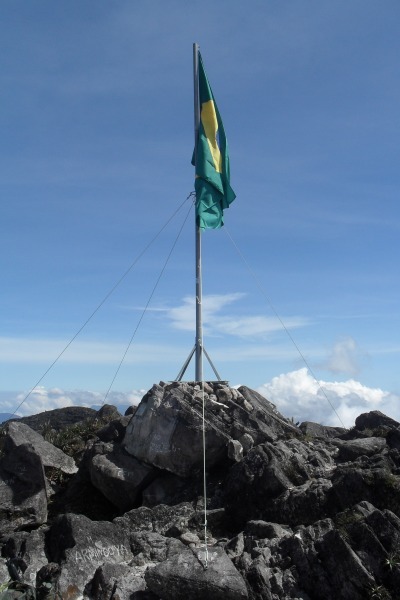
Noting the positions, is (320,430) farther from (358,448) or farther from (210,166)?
(210,166)

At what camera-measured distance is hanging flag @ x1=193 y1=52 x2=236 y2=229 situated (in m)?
21.4

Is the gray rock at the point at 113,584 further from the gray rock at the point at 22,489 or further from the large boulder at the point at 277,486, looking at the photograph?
the gray rock at the point at 22,489

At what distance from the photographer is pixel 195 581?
40.6 feet

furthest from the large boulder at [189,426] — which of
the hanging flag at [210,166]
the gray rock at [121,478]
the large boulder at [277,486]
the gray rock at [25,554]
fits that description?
the hanging flag at [210,166]

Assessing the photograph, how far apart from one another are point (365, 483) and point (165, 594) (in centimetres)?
572

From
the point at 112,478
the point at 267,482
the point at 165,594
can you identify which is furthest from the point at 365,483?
the point at 112,478

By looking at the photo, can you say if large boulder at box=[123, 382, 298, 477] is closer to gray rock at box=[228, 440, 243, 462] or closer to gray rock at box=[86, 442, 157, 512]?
gray rock at box=[228, 440, 243, 462]

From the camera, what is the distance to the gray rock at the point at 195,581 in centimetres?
1230

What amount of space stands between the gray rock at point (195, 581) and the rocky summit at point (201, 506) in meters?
0.02

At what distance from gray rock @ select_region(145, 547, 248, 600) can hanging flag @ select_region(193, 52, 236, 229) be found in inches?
449

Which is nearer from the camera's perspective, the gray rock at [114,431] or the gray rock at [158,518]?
the gray rock at [158,518]

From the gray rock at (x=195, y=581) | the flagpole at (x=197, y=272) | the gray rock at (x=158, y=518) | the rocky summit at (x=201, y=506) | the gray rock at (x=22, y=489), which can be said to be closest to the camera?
the gray rock at (x=195, y=581)

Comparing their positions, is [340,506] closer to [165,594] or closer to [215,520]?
[215,520]

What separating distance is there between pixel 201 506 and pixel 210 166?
10.7 m
